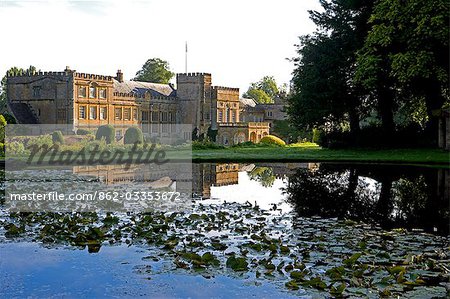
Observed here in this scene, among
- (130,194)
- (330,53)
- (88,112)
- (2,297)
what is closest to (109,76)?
(88,112)

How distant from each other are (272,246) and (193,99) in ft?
209

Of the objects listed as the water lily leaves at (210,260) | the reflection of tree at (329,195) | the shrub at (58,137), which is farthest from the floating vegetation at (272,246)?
the shrub at (58,137)

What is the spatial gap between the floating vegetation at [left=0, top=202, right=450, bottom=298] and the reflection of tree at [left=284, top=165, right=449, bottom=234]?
1013mm

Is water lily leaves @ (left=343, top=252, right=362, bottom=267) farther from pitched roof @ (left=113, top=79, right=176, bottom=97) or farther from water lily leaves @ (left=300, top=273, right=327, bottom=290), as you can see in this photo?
pitched roof @ (left=113, top=79, right=176, bottom=97)

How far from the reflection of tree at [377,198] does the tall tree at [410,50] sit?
906 cm

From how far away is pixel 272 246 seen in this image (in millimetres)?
7891

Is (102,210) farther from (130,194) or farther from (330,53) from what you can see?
(330,53)

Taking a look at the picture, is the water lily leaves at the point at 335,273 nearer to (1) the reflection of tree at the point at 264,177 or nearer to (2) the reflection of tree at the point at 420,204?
(2) the reflection of tree at the point at 420,204

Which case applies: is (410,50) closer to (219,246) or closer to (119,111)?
(219,246)

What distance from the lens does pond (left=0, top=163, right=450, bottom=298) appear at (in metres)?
6.22

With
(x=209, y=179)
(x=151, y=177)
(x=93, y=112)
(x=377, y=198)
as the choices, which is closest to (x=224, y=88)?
(x=93, y=112)

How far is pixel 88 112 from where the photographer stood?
60.0 metres

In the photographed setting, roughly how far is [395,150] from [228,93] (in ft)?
150

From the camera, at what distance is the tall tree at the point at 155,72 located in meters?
86.2
